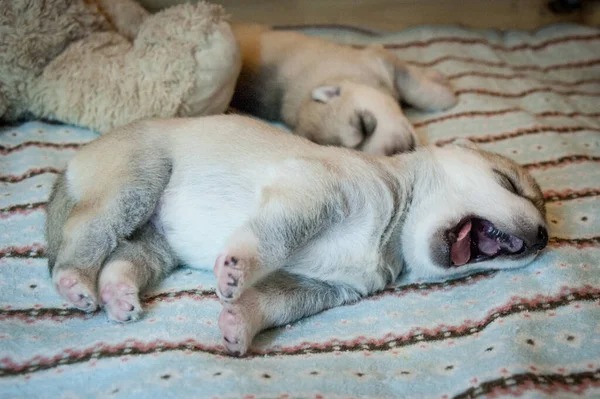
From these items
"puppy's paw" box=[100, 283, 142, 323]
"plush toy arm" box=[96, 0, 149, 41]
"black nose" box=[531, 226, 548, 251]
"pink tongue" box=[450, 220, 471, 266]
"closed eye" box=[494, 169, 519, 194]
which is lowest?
"puppy's paw" box=[100, 283, 142, 323]

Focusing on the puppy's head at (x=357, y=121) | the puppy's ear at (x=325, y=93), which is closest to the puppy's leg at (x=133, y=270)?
the puppy's head at (x=357, y=121)

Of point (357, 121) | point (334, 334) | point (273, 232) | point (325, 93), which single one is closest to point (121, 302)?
point (273, 232)

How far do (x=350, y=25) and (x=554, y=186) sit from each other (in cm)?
207

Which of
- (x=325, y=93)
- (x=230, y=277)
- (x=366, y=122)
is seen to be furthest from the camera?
(x=325, y=93)

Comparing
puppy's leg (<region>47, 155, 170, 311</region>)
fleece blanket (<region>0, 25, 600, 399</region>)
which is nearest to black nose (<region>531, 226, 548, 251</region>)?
fleece blanket (<region>0, 25, 600, 399</region>)

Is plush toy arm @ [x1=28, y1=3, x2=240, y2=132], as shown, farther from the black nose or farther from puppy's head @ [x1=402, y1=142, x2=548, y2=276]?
the black nose

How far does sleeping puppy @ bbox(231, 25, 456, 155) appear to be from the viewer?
3.04m

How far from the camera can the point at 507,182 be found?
6.93ft

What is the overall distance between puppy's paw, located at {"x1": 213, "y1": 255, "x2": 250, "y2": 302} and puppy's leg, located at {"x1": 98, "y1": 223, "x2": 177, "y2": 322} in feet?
1.11

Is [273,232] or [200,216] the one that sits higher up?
[273,232]

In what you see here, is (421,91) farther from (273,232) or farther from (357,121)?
(273,232)

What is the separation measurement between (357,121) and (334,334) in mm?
1371

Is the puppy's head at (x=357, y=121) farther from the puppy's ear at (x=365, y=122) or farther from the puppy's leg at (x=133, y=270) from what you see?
the puppy's leg at (x=133, y=270)

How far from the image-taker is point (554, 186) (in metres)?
2.61
